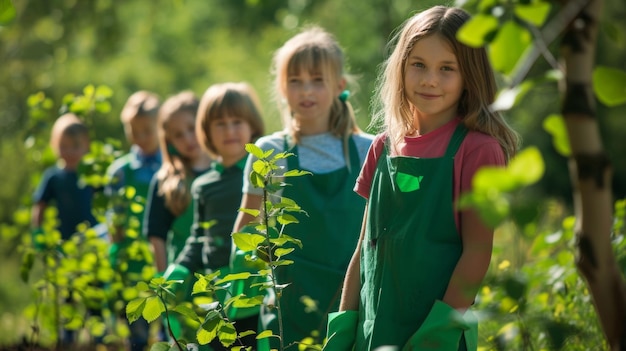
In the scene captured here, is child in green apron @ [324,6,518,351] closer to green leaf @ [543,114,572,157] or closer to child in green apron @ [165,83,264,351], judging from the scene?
green leaf @ [543,114,572,157]

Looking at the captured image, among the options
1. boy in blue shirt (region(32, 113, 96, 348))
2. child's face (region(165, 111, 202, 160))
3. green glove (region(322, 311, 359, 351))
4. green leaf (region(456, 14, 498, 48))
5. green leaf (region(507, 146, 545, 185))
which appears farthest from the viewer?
boy in blue shirt (region(32, 113, 96, 348))

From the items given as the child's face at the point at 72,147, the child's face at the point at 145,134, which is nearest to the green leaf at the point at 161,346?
the child's face at the point at 145,134

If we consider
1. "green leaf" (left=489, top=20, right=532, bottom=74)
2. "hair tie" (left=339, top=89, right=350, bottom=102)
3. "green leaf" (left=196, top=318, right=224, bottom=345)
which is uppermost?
"green leaf" (left=489, top=20, right=532, bottom=74)

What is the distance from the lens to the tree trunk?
1644mm

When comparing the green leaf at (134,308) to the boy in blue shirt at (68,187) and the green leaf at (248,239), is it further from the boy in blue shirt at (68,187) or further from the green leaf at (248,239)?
the boy in blue shirt at (68,187)

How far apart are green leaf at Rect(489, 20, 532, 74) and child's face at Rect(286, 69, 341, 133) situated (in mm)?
2731

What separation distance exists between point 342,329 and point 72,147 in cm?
587

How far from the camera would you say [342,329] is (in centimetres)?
296

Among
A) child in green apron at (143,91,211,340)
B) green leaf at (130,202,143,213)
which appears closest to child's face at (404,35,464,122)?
green leaf at (130,202,143,213)

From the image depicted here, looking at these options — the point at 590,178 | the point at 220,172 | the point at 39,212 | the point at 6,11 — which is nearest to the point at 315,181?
the point at 220,172

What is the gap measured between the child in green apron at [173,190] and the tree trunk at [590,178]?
4266 mm

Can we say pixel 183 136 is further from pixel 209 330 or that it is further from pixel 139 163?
Answer: pixel 209 330

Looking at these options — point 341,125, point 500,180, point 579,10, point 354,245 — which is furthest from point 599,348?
point 500,180

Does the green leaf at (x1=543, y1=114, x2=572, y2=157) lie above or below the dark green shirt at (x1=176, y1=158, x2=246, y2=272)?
above
